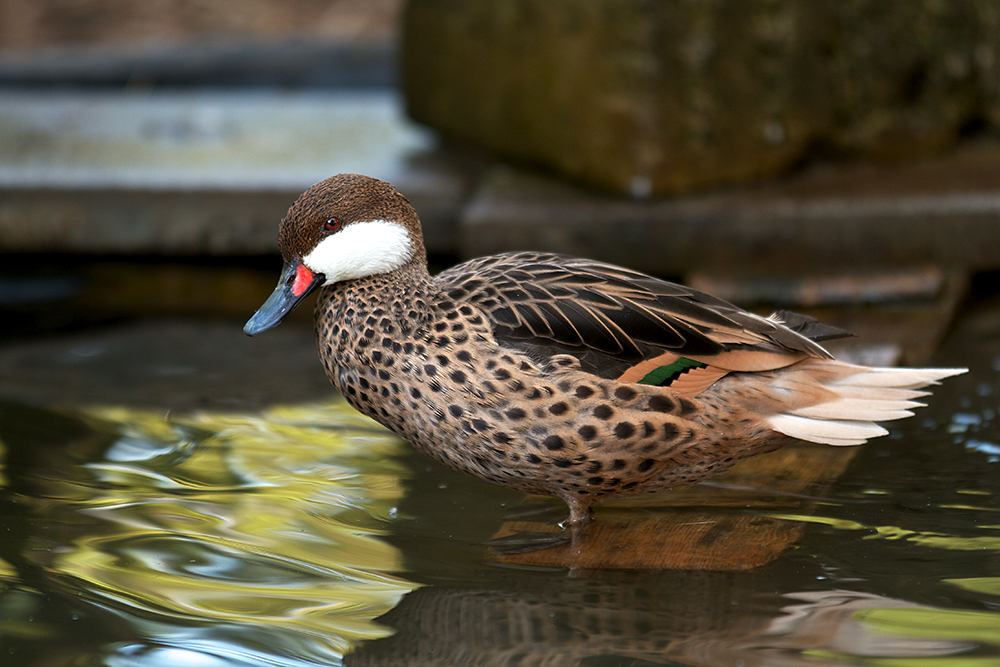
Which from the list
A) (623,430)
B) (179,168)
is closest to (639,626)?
(623,430)

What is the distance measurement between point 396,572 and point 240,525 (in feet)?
1.59

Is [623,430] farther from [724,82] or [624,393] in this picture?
[724,82]

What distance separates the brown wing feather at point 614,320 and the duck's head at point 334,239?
192 mm

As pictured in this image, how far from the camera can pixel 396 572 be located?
2.56m

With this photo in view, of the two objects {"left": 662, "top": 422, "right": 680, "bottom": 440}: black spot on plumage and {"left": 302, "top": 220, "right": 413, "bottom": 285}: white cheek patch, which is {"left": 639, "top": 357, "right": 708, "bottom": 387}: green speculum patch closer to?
{"left": 662, "top": 422, "right": 680, "bottom": 440}: black spot on plumage

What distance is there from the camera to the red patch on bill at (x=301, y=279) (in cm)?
275

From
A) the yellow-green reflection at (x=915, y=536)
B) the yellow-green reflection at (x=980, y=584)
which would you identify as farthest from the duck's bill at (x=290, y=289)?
the yellow-green reflection at (x=980, y=584)

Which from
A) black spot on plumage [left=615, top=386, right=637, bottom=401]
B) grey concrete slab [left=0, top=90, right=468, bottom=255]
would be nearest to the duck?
black spot on plumage [left=615, top=386, right=637, bottom=401]

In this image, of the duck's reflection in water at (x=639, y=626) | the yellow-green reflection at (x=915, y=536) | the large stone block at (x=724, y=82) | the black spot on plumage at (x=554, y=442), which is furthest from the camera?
the large stone block at (x=724, y=82)

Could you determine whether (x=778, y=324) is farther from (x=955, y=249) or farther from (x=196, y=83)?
(x=196, y=83)

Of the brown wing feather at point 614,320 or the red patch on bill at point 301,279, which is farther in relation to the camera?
the red patch on bill at point 301,279

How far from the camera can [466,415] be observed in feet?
8.33

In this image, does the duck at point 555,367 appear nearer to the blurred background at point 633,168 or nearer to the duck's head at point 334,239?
the duck's head at point 334,239

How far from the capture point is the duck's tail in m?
2.62
